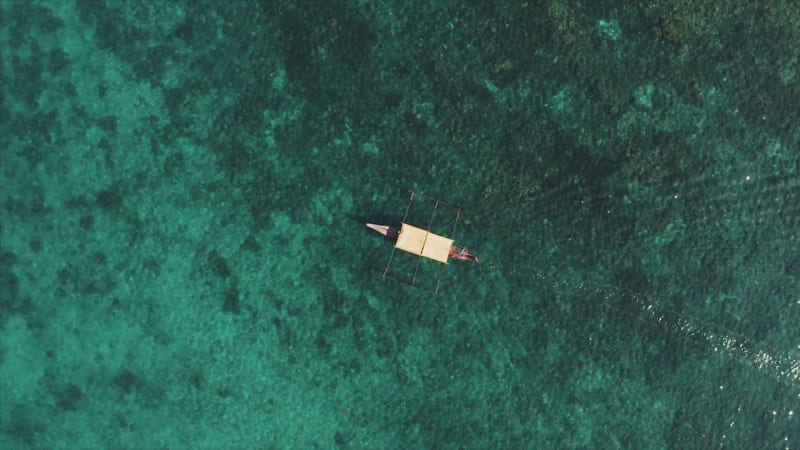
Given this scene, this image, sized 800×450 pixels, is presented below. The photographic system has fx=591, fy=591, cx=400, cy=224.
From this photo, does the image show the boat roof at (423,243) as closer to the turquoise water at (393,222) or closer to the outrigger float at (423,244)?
the outrigger float at (423,244)

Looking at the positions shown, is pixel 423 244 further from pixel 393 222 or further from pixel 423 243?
pixel 393 222

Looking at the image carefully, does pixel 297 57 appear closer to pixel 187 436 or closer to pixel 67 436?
pixel 187 436

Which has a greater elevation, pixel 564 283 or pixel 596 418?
pixel 564 283

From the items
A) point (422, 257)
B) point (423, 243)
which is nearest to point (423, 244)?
point (423, 243)

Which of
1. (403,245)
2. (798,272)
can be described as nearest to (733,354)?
(798,272)

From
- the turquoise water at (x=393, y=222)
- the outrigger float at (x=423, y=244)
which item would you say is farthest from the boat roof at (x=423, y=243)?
the turquoise water at (x=393, y=222)

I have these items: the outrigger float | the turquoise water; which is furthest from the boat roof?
the turquoise water

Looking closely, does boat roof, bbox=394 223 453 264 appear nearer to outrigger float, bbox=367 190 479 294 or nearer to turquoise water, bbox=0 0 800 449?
outrigger float, bbox=367 190 479 294
